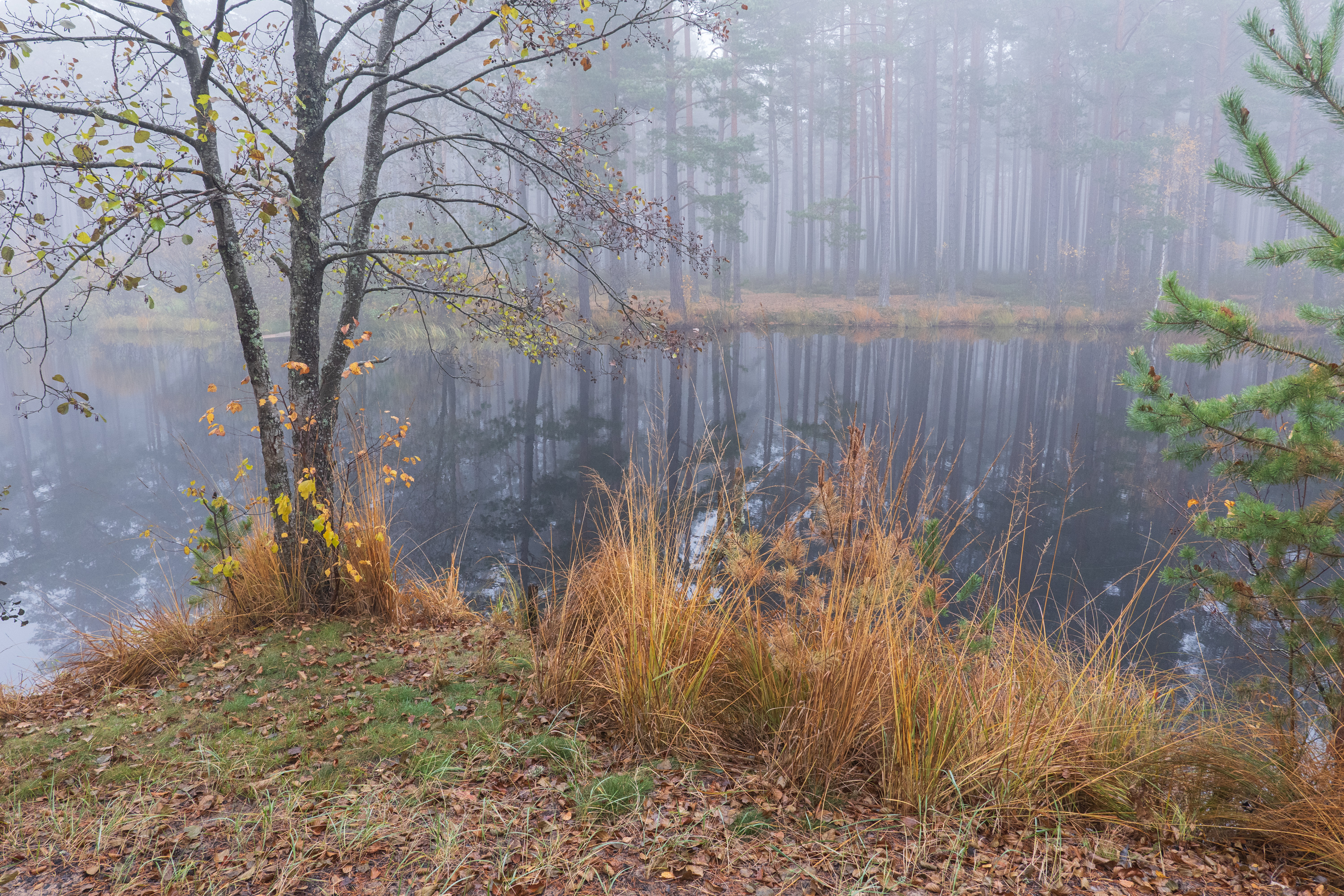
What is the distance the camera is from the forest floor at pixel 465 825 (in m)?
2.57

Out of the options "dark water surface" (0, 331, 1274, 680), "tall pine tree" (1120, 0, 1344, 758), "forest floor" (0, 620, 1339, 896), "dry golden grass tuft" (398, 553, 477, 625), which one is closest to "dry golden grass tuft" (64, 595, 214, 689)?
"forest floor" (0, 620, 1339, 896)

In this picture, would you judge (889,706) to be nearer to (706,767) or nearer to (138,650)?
(706,767)

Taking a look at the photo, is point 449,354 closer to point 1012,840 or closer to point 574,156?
point 574,156

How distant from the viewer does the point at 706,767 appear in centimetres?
330

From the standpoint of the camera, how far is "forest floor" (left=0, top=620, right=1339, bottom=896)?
2.57m

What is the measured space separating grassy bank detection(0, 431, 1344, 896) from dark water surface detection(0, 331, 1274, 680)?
1.15 m

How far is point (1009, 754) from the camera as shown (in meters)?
2.99

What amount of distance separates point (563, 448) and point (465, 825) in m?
10.5

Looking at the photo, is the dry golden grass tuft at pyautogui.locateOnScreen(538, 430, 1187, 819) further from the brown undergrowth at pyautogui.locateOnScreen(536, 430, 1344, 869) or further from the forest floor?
the forest floor

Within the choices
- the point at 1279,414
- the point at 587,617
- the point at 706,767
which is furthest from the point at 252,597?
the point at 1279,414

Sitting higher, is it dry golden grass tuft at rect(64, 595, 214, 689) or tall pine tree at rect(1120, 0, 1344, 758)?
tall pine tree at rect(1120, 0, 1344, 758)

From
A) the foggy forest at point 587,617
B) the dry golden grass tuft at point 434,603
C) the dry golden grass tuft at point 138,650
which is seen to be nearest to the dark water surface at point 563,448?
the foggy forest at point 587,617

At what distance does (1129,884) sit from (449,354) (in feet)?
64.6

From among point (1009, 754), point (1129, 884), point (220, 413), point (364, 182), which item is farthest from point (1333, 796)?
point (220, 413)
